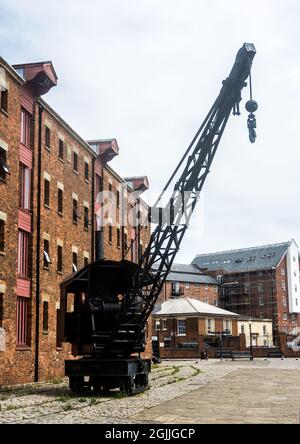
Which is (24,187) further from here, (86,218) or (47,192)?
(86,218)

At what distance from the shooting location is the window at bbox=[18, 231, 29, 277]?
25559 mm

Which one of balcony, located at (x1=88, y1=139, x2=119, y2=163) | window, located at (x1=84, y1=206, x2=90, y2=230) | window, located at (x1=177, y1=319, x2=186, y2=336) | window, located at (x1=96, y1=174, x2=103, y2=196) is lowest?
window, located at (x1=177, y1=319, x2=186, y2=336)

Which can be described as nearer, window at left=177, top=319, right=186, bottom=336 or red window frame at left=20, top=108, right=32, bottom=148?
red window frame at left=20, top=108, right=32, bottom=148

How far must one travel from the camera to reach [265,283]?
3691 inches

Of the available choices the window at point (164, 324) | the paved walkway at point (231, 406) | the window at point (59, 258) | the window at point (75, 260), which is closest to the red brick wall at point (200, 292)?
the window at point (164, 324)

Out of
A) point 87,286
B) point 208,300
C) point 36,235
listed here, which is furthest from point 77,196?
point 208,300

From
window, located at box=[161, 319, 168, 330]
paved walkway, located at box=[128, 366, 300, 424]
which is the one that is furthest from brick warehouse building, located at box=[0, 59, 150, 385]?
window, located at box=[161, 319, 168, 330]

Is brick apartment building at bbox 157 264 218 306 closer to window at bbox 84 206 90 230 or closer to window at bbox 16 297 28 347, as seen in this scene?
window at bbox 84 206 90 230

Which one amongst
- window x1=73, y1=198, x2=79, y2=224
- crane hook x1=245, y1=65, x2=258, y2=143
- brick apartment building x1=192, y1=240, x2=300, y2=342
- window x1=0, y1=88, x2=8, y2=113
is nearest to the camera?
crane hook x1=245, y1=65, x2=258, y2=143

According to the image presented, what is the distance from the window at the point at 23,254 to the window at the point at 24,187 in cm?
119

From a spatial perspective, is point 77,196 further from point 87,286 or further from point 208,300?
point 208,300

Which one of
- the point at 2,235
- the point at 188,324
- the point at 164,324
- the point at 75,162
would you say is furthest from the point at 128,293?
the point at 164,324

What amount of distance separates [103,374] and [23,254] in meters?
8.75

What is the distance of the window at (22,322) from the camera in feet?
82.1
